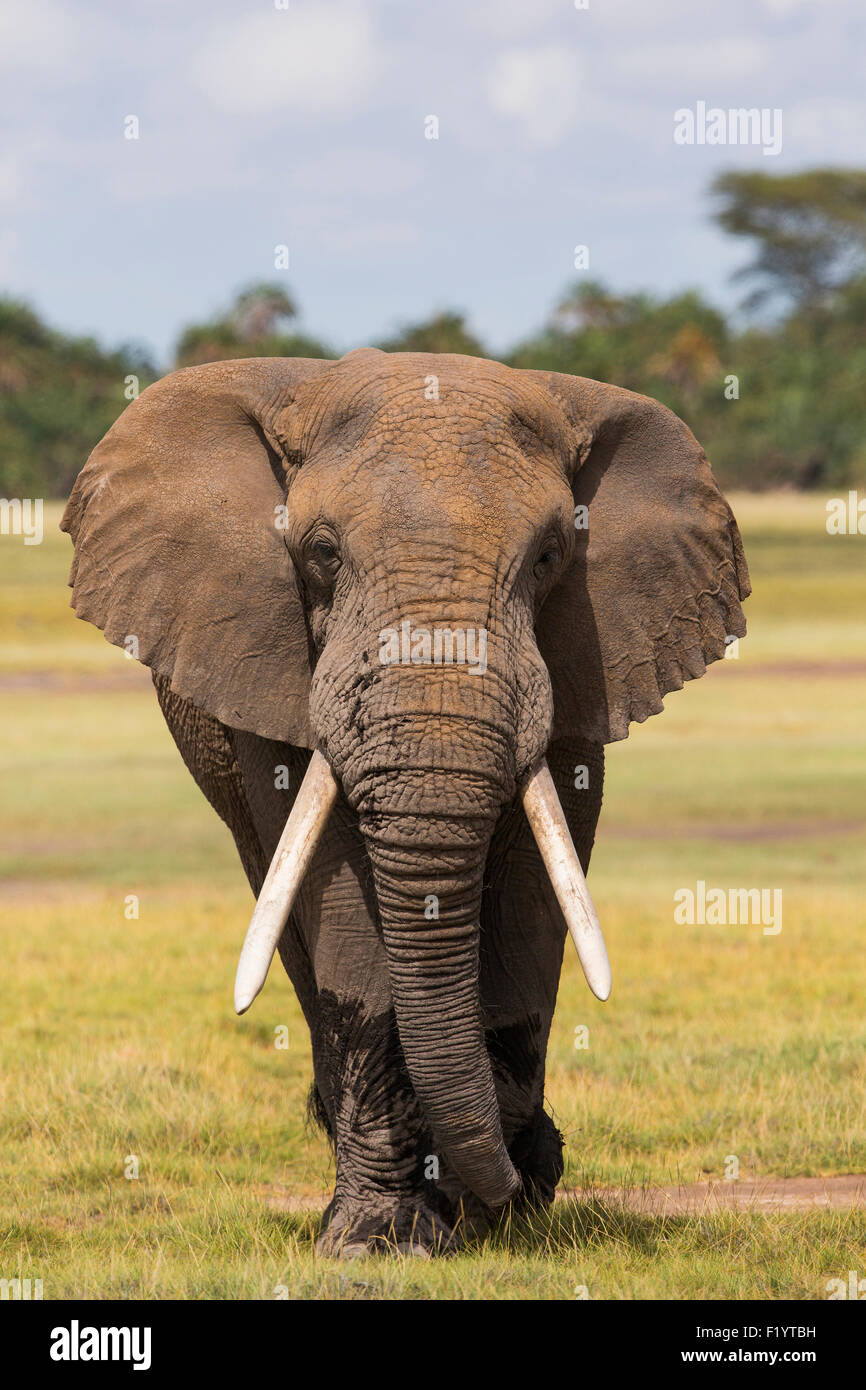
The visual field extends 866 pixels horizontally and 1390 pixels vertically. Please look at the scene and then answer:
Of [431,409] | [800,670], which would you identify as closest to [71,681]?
[800,670]

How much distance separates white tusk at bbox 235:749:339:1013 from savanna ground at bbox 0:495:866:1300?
43.3 inches

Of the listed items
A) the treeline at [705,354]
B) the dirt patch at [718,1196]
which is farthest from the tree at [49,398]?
the dirt patch at [718,1196]

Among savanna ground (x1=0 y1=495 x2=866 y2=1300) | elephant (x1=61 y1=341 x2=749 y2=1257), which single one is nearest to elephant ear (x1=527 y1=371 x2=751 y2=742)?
elephant (x1=61 y1=341 x2=749 y2=1257)

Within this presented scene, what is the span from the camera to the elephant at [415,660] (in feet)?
19.7

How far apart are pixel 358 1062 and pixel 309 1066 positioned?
3757 millimetres

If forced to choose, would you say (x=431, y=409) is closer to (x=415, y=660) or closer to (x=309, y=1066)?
(x=415, y=660)

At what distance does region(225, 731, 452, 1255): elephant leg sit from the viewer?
22.0 ft

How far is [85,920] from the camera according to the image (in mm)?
14484

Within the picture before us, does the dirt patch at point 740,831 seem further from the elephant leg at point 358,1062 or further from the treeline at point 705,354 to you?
the treeline at point 705,354

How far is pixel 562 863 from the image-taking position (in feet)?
→ 20.0

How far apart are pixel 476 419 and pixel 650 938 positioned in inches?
320

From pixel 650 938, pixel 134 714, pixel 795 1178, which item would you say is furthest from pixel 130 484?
pixel 134 714
